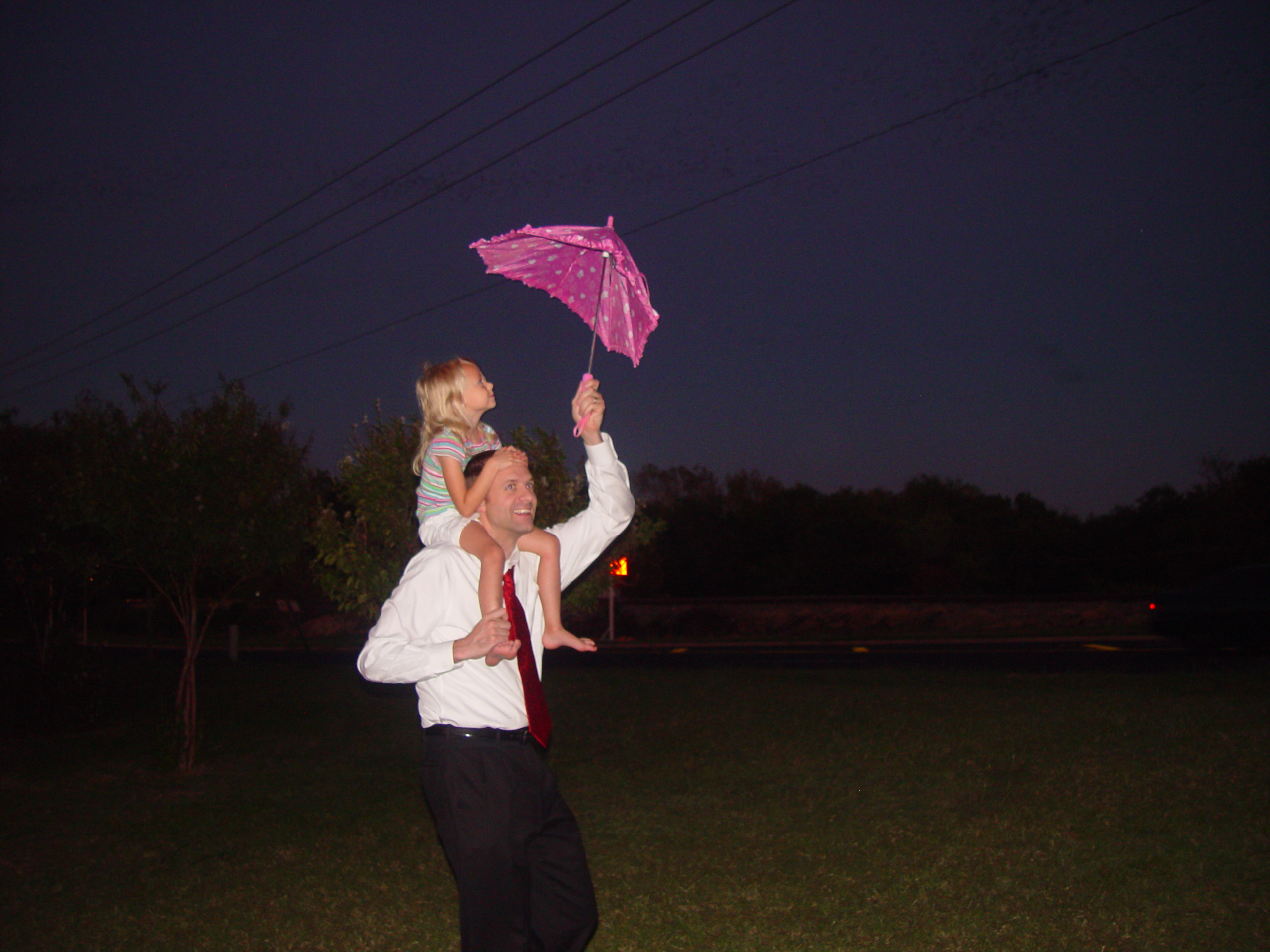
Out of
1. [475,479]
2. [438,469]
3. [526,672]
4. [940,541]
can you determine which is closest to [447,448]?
[438,469]

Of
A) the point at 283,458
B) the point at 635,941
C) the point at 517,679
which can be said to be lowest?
the point at 635,941

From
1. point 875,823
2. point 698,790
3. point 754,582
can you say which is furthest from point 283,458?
point 754,582

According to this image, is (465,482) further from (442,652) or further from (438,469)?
(442,652)

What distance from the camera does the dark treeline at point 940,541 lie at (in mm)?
39469

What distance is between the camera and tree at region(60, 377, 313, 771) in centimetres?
1021

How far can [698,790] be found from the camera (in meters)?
9.04

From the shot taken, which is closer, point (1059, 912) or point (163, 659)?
point (1059, 912)

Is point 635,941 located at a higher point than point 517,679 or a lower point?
lower

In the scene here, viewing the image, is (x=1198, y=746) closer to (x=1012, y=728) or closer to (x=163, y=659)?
(x=1012, y=728)

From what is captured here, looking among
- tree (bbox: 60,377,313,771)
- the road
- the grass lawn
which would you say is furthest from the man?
the road

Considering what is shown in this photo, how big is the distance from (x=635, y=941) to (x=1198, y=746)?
6368 millimetres

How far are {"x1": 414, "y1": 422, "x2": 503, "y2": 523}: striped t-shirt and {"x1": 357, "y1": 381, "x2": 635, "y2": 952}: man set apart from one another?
31 cm

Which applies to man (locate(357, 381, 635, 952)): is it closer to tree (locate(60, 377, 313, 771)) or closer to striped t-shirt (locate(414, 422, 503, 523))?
striped t-shirt (locate(414, 422, 503, 523))

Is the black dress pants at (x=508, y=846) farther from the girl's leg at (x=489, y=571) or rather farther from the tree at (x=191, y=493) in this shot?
the tree at (x=191, y=493)
